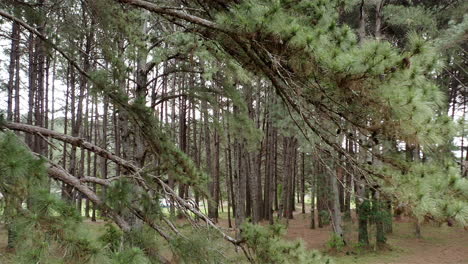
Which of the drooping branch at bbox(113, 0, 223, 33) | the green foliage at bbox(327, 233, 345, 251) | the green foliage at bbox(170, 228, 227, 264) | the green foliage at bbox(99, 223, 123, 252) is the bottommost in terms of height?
the green foliage at bbox(327, 233, 345, 251)

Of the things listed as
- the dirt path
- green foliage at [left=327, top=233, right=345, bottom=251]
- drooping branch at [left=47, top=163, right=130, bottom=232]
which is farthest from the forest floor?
drooping branch at [left=47, top=163, right=130, bottom=232]

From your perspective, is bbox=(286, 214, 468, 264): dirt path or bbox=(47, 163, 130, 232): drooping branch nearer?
bbox=(47, 163, 130, 232): drooping branch

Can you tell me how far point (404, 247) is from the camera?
12.9 m

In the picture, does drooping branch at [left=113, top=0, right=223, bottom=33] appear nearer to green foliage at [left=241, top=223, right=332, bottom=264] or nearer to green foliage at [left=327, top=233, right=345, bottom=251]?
green foliage at [left=241, top=223, right=332, bottom=264]

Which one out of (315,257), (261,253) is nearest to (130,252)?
(261,253)

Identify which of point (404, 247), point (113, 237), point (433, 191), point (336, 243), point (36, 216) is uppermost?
point (433, 191)

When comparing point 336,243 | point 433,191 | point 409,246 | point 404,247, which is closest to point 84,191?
point 433,191

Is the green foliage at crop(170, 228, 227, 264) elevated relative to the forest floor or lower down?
elevated

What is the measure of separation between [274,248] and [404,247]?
11.4 meters

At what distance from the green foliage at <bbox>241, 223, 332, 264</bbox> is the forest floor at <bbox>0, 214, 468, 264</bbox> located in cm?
590

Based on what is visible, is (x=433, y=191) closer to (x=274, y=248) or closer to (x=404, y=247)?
(x=274, y=248)

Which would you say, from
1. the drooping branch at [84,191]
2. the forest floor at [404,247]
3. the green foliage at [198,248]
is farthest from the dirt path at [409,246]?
the drooping branch at [84,191]

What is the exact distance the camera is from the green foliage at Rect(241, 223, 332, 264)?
3.24m

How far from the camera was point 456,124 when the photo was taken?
2631 mm
